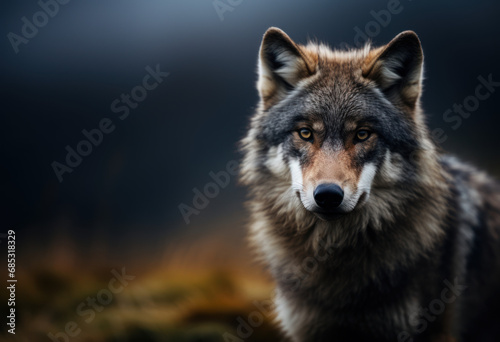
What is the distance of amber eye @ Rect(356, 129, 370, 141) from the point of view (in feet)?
9.57

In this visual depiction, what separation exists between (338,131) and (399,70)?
0.69 meters

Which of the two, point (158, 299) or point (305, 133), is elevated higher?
point (305, 133)

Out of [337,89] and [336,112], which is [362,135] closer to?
[336,112]

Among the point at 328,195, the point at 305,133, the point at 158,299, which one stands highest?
the point at 305,133

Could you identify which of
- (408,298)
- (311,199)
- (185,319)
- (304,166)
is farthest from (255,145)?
(185,319)

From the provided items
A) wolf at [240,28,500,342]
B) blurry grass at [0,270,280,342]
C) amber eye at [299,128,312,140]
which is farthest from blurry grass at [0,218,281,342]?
amber eye at [299,128,312,140]

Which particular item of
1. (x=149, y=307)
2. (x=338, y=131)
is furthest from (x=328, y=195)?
(x=149, y=307)

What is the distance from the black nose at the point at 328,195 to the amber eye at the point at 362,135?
0.49 m

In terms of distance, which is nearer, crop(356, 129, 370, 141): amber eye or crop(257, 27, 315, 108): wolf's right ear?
crop(356, 129, 370, 141): amber eye

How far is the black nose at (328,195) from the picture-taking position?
→ 2.58 meters

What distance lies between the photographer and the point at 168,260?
17.1 ft

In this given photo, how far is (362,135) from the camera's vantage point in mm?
2928

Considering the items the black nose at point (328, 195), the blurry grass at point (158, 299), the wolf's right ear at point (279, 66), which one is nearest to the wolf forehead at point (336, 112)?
the wolf's right ear at point (279, 66)

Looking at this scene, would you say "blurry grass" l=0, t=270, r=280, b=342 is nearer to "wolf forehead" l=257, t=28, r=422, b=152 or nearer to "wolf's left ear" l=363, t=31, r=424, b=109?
"wolf forehead" l=257, t=28, r=422, b=152
